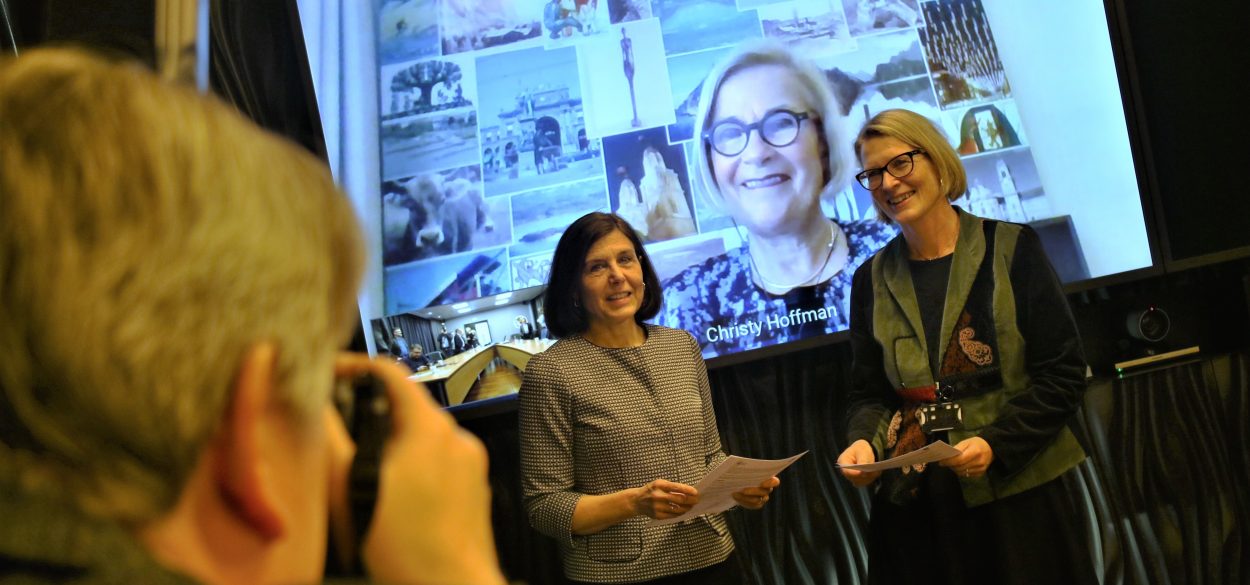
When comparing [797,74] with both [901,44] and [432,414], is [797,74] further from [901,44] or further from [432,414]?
[432,414]

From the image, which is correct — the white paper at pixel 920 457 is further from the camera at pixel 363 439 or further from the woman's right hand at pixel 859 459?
the camera at pixel 363 439

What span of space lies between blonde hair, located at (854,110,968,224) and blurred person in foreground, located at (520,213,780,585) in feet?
2.36

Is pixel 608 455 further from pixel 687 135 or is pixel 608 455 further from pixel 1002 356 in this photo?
pixel 687 135

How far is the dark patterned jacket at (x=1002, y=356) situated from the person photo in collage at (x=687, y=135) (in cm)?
79

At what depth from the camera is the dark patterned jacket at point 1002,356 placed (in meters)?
2.01

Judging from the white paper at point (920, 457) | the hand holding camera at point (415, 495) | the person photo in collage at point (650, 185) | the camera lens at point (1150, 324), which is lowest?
the white paper at point (920, 457)

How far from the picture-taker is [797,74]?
3.04 meters

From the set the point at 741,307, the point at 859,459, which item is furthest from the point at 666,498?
the point at 741,307

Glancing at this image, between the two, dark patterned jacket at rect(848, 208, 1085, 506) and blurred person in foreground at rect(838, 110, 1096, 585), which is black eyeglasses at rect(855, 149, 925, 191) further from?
dark patterned jacket at rect(848, 208, 1085, 506)

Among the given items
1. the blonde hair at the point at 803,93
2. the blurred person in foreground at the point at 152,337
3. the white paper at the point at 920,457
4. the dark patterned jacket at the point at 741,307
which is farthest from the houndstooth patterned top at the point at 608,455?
the blurred person in foreground at the point at 152,337

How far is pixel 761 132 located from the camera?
9.89 feet

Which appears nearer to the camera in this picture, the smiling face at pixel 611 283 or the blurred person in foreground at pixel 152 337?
the blurred person in foreground at pixel 152 337

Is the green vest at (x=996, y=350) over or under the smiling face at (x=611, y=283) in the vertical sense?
under

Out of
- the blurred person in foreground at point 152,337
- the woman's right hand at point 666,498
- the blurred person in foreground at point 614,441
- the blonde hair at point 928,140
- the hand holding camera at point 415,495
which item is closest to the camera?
the blurred person in foreground at point 152,337
